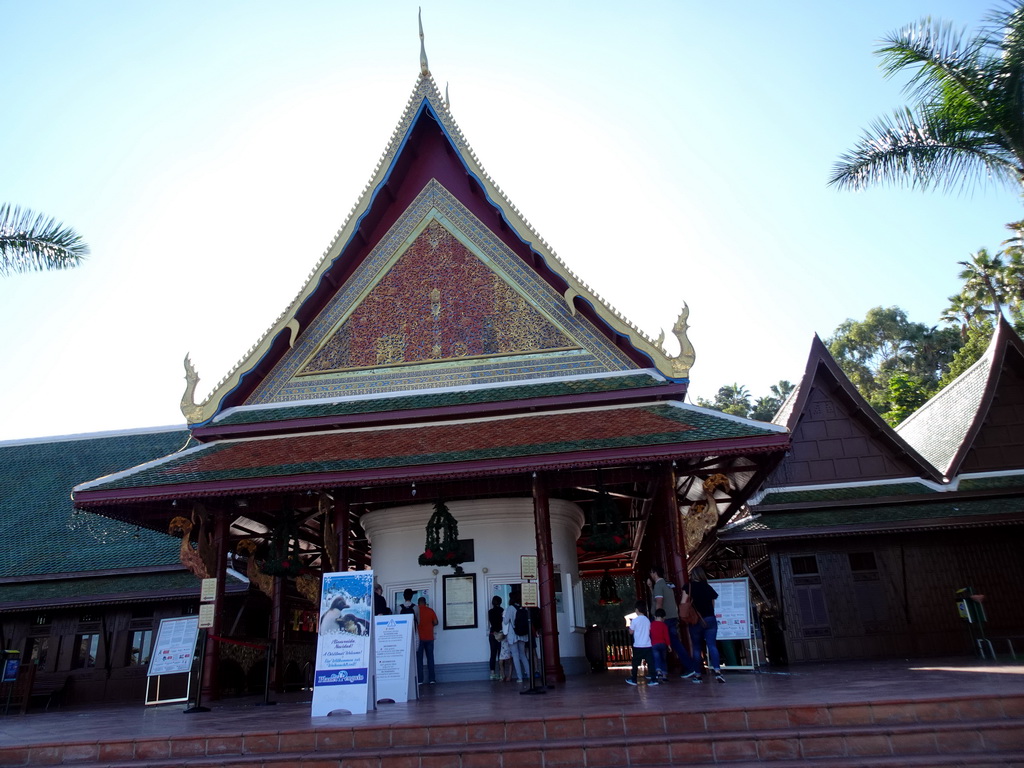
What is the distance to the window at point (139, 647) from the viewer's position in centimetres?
1794

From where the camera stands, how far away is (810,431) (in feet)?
59.1

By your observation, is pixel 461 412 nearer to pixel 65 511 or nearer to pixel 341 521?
pixel 341 521

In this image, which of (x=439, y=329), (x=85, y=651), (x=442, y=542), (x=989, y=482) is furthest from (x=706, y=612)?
(x=85, y=651)

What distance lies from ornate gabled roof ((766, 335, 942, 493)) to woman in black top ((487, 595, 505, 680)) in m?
7.01

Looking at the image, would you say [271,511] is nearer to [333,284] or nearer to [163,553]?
[333,284]

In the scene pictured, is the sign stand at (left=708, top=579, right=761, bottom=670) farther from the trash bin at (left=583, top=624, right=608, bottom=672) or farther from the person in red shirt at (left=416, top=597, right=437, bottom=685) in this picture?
the trash bin at (left=583, top=624, right=608, bottom=672)

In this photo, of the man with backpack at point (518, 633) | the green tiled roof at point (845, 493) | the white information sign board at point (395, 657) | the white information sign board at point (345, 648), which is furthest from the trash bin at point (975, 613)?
the white information sign board at point (345, 648)

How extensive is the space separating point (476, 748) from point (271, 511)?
26.4ft

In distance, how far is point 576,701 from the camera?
8875 millimetres

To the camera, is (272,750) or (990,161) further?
(990,161)

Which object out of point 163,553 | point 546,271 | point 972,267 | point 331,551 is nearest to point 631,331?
point 546,271

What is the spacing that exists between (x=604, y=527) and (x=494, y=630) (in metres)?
2.68

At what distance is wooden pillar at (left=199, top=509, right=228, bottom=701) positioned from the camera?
41.5 ft

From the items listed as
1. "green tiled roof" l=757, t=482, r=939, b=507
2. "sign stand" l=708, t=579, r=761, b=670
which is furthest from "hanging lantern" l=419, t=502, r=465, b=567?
"green tiled roof" l=757, t=482, r=939, b=507
